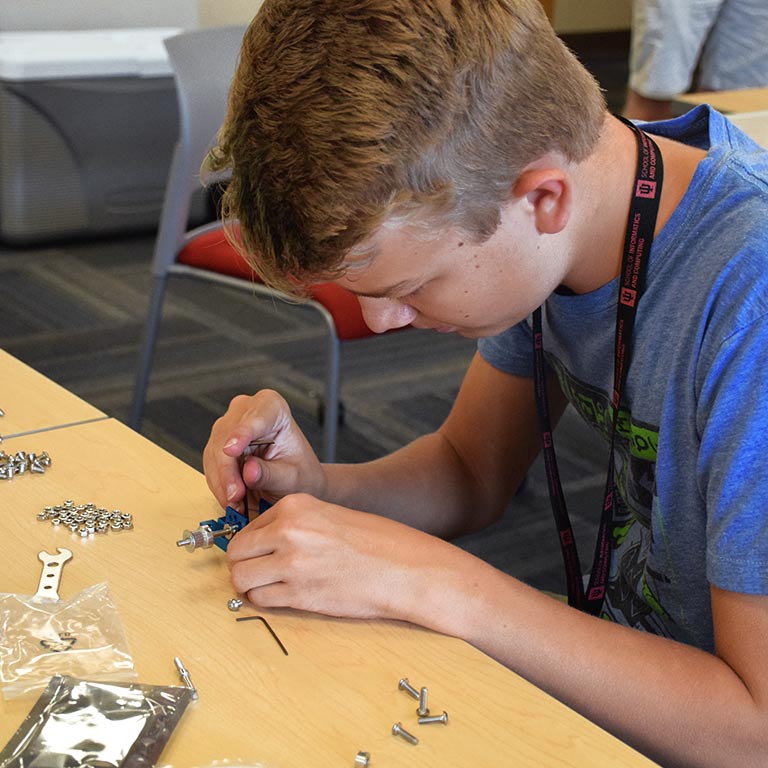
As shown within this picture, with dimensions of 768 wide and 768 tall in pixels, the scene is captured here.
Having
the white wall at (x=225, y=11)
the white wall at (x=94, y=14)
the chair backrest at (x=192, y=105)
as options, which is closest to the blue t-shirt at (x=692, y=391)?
the chair backrest at (x=192, y=105)

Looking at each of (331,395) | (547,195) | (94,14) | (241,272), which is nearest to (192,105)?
(241,272)

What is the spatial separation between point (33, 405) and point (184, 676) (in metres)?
0.60

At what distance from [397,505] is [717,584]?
0.48m

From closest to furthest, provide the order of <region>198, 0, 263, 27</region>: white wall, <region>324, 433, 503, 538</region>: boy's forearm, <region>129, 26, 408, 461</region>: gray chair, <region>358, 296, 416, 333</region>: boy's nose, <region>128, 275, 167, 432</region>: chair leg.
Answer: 1. <region>358, 296, 416, 333</region>: boy's nose
2. <region>324, 433, 503, 538</region>: boy's forearm
3. <region>129, 26, 408, 461</region>: gray chair
4. <region>128, 275, 167, 432</region>: chair leg
5. <region>198, 0, 263, 27</region>: white wall

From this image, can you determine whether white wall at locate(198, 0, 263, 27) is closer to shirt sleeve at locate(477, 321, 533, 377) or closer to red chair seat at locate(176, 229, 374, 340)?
red chair seat at locate(176, 229, 374, 340)

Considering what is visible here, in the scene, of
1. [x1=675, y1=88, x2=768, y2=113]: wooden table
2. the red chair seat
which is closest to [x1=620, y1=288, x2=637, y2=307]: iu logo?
the red chair seat

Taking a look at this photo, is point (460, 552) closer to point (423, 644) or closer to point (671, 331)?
point (423, 644)

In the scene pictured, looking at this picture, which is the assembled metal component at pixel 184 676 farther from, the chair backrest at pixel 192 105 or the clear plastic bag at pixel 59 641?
the chair backrest at pixel 192 105

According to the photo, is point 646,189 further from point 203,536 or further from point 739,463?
point 203,536

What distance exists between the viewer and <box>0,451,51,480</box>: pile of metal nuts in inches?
47.2

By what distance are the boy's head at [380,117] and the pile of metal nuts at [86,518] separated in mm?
315

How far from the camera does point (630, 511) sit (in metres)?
1.19

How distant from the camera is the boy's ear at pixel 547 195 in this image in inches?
37.3

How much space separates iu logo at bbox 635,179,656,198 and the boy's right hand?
0.41 m
